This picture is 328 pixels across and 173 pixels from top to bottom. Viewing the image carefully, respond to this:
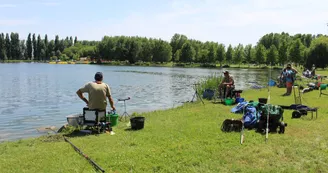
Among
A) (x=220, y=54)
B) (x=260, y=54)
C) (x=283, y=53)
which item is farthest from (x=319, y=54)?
(x=220, y=54)

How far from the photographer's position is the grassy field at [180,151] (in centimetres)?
600

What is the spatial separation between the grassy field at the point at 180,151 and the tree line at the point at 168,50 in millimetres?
79200

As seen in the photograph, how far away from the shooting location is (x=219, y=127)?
367 inches

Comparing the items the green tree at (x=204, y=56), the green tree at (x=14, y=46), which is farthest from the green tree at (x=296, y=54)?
the green tree at (x=14, y=46)

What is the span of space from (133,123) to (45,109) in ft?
33.3

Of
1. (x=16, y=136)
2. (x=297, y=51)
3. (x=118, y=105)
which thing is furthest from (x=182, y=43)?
(x=16, y=136)

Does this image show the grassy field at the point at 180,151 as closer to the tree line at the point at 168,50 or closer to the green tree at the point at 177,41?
the tree line at the point at 168,50

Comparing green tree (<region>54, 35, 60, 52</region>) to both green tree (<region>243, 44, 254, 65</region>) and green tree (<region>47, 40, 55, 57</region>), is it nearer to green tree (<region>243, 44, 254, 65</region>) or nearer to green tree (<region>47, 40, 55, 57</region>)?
green tree (<region>47, 40, 55, 57</region>)

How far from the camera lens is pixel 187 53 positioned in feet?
367

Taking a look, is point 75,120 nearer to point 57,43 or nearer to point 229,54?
point 229,54

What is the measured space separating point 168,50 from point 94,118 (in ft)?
348

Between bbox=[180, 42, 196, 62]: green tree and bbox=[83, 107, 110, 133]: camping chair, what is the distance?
102m

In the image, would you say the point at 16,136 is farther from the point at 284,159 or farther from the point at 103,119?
the point at 284,159

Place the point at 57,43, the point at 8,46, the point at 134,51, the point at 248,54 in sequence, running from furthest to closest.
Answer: the point at 57,43 < the point at 8,46 < the point at 134,51 < the point at 248,54
